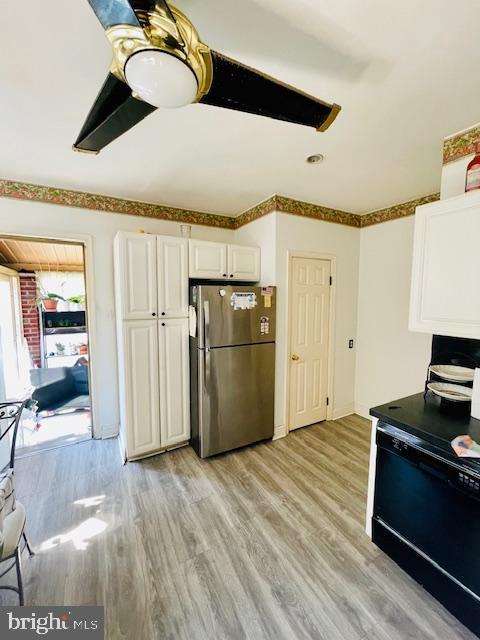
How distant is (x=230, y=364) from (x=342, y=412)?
1790 mm

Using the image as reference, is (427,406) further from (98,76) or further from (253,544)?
(98,76)

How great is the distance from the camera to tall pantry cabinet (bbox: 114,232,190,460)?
2.35m

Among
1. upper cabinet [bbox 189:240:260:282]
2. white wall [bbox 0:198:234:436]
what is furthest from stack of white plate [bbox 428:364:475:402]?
white wall [bbox 0:198:234:436]

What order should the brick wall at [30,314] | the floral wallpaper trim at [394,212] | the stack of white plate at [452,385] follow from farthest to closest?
1. the brick wall at [30,314]
2. the floral wallpaper trim at [394,212]
3. the stack of white plate at [452,385]

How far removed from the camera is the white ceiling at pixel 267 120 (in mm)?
988

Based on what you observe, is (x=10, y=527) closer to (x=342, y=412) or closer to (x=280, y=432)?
(x=280, y=432)

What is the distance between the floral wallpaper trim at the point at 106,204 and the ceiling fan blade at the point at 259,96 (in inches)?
85.3

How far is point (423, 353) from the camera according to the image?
9.05 feet

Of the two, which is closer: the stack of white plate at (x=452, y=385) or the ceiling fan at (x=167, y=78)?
the ceiling fan at (x=167, y=78)

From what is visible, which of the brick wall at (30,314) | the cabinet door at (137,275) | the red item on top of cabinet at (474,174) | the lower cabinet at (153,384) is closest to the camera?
the red item on top of cabinet at (474,174)

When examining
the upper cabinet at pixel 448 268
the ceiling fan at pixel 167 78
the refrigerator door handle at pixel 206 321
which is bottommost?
the refrigerator door handle at pixel 206 321

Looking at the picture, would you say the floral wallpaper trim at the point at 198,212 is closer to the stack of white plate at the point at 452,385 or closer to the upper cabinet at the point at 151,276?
the upper cabinet at the point at 151,276

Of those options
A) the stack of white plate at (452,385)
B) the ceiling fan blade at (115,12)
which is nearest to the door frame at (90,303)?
the ceiling fan blade at (115,12)

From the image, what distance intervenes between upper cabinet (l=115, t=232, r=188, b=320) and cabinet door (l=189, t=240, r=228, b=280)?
8 cm
